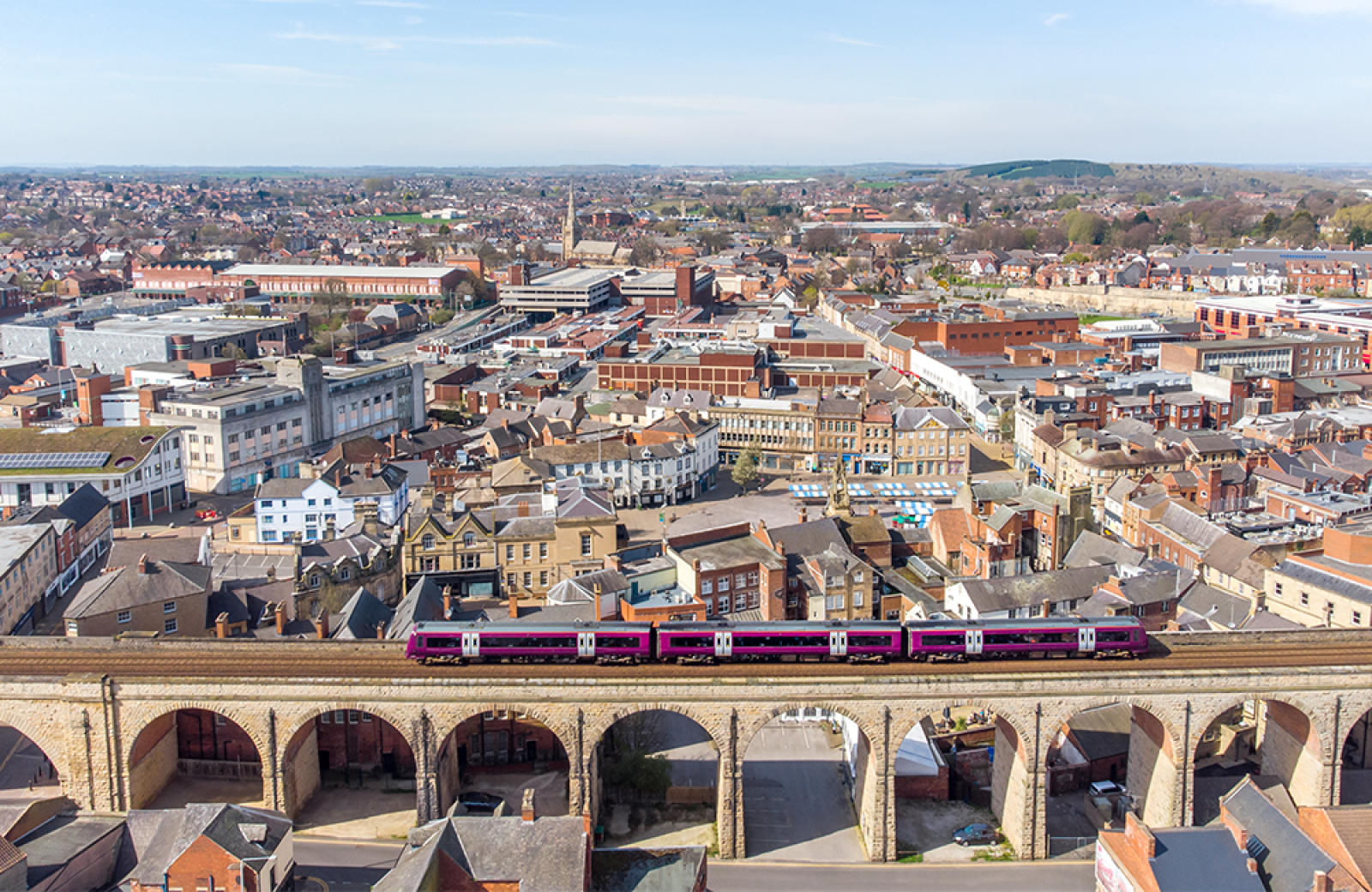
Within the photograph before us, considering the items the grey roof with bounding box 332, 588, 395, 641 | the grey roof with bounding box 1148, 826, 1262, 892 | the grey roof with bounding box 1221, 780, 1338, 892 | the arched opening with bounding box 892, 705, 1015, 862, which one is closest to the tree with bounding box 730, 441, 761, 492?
the grey roof with bounding box 332, 588, 395, 641

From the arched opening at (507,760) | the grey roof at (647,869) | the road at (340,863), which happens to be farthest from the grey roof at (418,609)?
the grey roof at (647,869)

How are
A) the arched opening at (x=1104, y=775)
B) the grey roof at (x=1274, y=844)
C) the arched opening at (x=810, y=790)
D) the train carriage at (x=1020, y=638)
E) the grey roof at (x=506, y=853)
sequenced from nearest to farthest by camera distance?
the grey roof at (x=506, y=853) < the grey roof at (x=1274, y=844) < the arched opening at (x=810, y=790) < the arched opening at (x=1104, y=775) < the train carriage at (x=1020, y=638)

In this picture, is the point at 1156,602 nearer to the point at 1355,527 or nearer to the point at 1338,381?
the point at 1355,527

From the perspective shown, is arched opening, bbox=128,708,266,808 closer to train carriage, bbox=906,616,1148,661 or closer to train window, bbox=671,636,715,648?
train window, bbox=671,636,715,648

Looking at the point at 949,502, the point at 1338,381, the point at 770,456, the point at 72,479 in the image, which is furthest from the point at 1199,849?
the point at 1338,381

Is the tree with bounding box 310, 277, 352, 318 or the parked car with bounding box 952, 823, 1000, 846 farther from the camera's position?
the tree with bounding box 310, 277, 352, 318

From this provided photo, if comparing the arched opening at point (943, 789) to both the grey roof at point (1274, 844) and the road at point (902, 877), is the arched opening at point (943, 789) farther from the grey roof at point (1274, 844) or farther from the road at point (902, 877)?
the grey roof at point (1274, 844)
